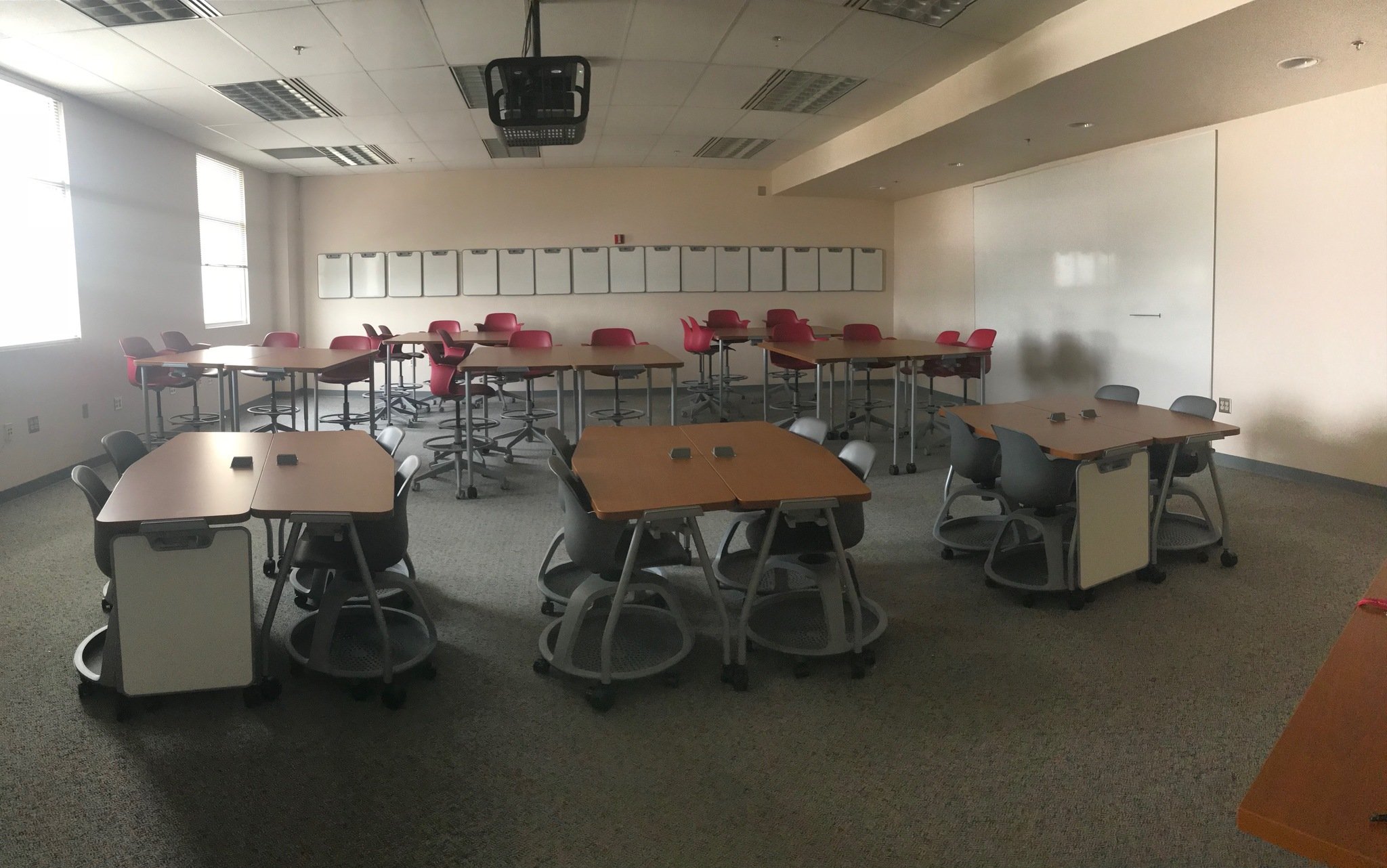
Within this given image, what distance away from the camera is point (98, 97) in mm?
6355

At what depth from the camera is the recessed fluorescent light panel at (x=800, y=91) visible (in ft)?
20.5

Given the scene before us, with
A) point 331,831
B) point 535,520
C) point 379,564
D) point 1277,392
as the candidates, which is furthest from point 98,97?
point 1277,392

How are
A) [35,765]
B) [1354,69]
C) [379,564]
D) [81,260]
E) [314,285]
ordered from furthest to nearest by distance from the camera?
[314,285]
[81,260]
[1354,69]
[379,564]
[35,765]

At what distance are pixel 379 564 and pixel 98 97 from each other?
6.01 m

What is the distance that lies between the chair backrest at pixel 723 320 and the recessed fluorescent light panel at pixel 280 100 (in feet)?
14.4

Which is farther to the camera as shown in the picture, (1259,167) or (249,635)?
(1259,167)

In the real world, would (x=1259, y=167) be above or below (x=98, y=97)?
below

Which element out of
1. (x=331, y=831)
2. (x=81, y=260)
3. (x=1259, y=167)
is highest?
(x=1259, y=167)

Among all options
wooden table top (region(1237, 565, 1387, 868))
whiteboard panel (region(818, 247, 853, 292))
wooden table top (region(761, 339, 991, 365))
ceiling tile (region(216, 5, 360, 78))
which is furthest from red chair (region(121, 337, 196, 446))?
whiteboard panel (region(818, 247, 853, 292))

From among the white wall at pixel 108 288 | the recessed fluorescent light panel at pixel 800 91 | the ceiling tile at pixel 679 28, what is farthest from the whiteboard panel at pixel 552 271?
the ceiling tile at pixel 679 28

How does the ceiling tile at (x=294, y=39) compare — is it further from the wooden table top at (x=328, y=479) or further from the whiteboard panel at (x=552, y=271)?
the whiteboard panel at (x=552, y=271)

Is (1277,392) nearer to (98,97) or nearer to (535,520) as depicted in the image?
(535,520)

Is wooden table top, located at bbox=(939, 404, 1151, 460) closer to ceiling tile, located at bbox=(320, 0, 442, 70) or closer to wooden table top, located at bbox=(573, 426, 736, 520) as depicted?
wooden table top, located at bbox=(573, 426, 736, 520)

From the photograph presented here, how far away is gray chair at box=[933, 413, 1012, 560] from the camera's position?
406cm
